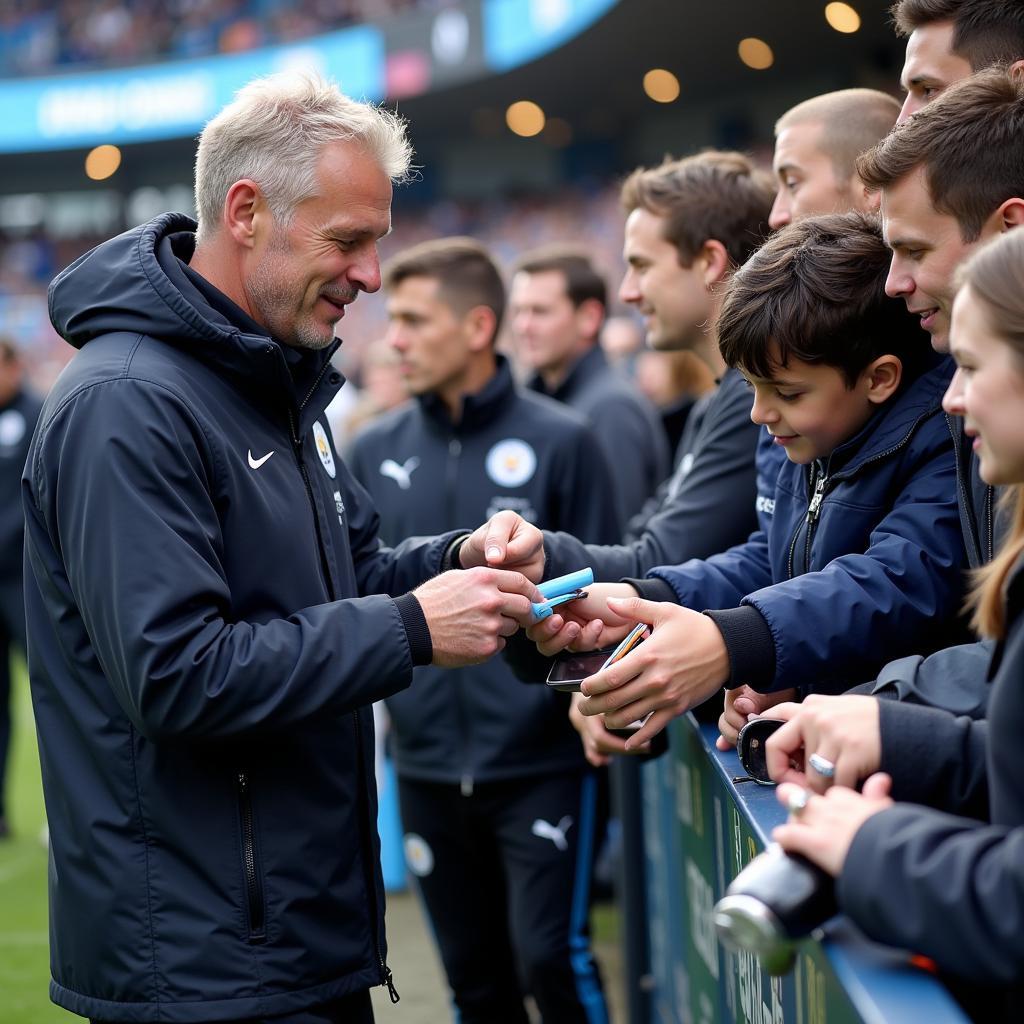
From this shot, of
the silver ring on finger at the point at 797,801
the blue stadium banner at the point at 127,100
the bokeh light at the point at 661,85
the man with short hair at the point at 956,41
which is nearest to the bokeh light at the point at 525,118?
the bokeh light at the point at 661,85

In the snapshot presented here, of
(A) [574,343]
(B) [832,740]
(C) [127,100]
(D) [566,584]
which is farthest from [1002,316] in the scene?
(C) [127,100]

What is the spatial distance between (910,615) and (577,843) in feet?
6.27

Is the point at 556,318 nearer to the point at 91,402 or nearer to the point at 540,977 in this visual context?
the point at 540,977

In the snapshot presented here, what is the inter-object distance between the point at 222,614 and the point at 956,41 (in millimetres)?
1909

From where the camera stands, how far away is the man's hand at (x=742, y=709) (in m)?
2.37

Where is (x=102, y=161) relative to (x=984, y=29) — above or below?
above

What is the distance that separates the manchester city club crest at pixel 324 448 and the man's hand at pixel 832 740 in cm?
120

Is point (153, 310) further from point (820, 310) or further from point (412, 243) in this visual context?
point (412, 243)

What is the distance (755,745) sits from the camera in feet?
6.55

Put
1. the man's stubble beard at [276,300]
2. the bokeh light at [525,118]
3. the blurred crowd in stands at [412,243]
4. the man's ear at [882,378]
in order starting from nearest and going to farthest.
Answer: the man's ear at [882,378], the man's stubble beard at [276,300], the blurred crowd in stands at [412,243], the bokeh light at [525,118]

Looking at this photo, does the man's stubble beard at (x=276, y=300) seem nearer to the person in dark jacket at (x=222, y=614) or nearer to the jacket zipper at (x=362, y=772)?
the person in dark jacket at (x=222, y=614)

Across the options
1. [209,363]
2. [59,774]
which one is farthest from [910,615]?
[59,774]

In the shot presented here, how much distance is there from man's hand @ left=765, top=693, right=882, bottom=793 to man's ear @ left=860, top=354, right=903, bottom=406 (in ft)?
2.44

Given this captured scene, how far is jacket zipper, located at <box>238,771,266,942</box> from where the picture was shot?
2.18 m
